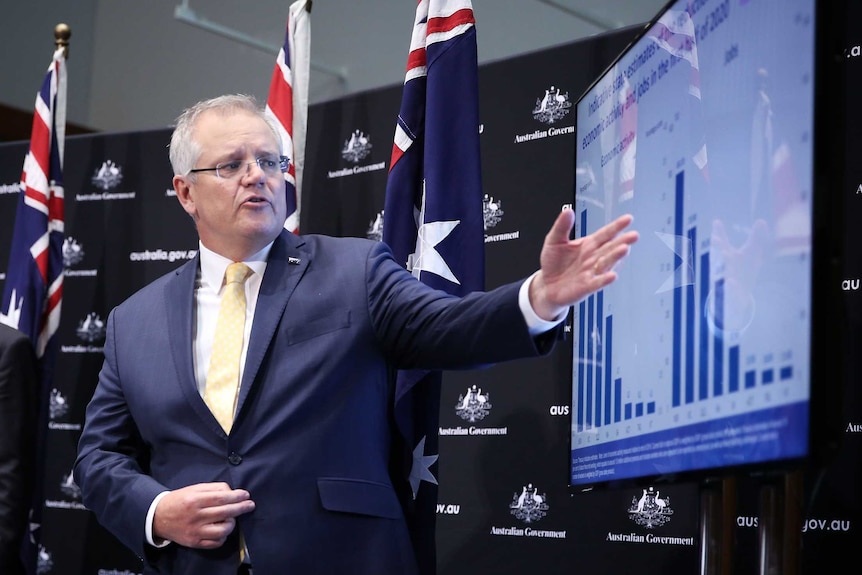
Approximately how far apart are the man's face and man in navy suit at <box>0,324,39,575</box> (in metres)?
1.31

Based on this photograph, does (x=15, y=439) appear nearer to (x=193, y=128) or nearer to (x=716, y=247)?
(x=193, y=128)

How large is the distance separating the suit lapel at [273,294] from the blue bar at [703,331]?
1049mm

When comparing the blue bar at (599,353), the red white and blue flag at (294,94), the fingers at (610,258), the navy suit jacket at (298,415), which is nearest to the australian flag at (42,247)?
the red white and blue flag at (294,94)

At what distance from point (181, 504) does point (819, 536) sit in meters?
1.73

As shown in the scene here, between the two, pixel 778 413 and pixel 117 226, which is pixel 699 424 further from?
pixel 117 226

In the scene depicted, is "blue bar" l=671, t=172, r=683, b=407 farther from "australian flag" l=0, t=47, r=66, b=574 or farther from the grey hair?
"australian flag" l=0, t=47, r=66, b=574

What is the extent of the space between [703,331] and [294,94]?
276 centimetres

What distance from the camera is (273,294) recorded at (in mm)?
2557

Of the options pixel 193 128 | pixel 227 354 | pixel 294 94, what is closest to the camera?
pixel 227 354

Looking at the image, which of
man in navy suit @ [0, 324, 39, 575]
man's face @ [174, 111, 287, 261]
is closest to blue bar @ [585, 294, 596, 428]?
man's face @ [174, 111, 287, 261]

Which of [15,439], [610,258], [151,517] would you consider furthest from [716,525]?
[15,439]

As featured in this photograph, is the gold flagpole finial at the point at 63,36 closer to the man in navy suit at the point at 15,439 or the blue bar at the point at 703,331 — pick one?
the man in navy suit at the point at 15,439

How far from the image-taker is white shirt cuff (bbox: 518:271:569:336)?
201 cm

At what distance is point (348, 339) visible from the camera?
246cm
